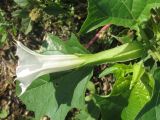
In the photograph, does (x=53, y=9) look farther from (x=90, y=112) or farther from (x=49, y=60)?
(x=49, y=60)

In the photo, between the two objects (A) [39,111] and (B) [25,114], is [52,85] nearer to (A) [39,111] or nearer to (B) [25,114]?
(A) [39,111]

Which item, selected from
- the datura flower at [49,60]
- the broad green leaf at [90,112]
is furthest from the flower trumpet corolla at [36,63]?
the broad green leaf at [90,112]

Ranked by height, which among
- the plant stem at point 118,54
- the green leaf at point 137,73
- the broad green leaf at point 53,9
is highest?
the broad green leaf at point 53,9

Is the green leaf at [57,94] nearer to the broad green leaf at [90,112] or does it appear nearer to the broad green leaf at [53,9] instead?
the broad green leaf at [90,112]

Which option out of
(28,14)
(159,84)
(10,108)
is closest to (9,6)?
(28,14)

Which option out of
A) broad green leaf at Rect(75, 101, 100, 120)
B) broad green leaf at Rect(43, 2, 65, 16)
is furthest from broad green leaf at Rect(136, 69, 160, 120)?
broad green leaf at Rect(43, 2, 65, 16)

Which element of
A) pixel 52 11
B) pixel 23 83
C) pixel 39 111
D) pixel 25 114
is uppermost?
pixel 52 11
